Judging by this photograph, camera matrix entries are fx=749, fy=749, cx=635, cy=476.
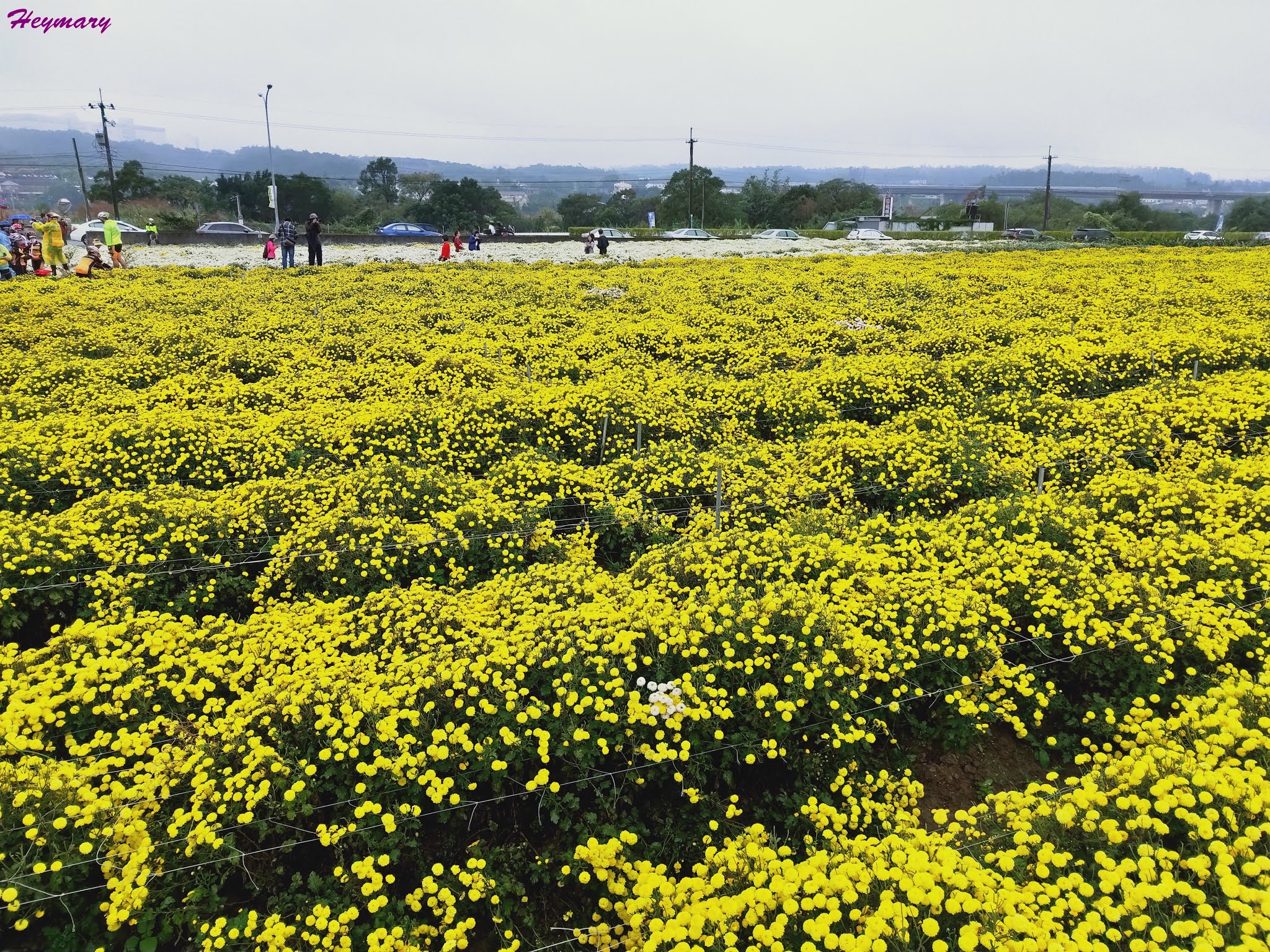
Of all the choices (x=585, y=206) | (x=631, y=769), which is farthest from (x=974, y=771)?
(x=585, y=206)

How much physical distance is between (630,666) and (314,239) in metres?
28.4

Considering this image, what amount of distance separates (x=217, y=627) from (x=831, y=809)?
16.5 feet

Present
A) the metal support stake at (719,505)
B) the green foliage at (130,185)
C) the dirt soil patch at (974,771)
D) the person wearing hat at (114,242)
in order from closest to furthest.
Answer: the dirt soil patch at (974,771) → the metal support stake at (719,505) → the person wearing hat at (114,242) → the green foliage at (130,185)

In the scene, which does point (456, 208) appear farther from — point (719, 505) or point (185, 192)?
point (719, 505)

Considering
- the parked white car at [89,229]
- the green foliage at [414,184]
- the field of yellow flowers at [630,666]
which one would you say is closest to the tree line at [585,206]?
the green foliage at [414,184]

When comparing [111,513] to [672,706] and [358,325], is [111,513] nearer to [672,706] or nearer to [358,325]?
[672,706]

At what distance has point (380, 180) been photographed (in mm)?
92188

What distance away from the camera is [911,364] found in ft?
43.6

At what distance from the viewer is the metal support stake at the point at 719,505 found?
8164mm

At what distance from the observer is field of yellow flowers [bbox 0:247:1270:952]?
3834 mm

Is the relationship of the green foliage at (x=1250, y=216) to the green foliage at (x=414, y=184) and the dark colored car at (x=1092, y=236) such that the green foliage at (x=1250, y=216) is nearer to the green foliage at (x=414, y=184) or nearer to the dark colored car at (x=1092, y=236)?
the dark colored car at (x=1092, y=236)

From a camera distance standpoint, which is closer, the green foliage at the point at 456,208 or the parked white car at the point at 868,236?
the parked white car at the point at 868,236

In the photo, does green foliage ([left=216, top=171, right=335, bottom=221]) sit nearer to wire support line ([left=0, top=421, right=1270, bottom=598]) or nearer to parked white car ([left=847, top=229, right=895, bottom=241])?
parked white car ([left=847, top=229, right=895, bottom=241])

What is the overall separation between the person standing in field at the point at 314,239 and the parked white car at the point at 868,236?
32895mm
